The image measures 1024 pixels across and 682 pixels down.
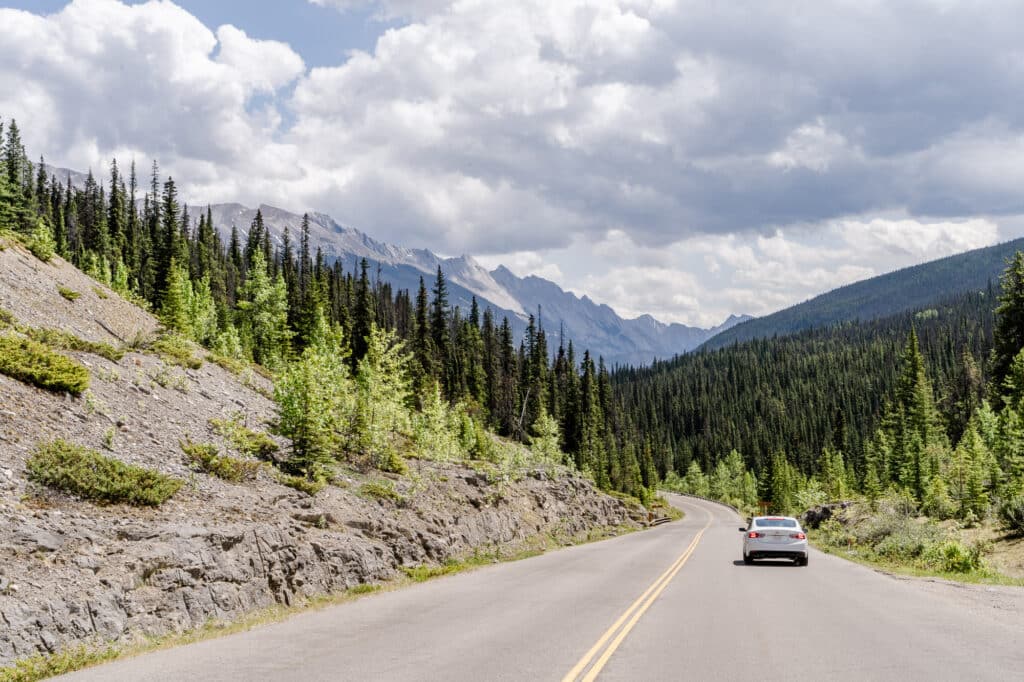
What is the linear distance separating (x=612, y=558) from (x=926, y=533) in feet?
36.2

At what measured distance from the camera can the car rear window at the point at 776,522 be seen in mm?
22797

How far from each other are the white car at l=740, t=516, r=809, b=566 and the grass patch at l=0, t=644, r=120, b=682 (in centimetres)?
1861

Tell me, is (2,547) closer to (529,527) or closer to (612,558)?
(612,558)

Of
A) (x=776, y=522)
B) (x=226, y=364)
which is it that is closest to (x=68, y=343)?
(x=226, y=364)

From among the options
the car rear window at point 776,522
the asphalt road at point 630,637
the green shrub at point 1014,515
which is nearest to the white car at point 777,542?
the car rear window at point 776,522

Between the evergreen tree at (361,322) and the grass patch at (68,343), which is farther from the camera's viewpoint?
the evergreen tree at (361,322)

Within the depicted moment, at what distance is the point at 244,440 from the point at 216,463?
2.62 metres

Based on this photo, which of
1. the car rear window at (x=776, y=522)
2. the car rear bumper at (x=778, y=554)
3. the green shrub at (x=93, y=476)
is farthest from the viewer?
the car rear window at (x=776, y=522)

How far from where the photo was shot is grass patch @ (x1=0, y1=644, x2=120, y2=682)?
7719 mm

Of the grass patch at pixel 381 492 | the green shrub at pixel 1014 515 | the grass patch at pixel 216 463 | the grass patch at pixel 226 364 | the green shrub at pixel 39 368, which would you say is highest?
the grass patch at pixel 226 364

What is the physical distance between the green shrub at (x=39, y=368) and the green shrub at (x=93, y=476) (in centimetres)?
278

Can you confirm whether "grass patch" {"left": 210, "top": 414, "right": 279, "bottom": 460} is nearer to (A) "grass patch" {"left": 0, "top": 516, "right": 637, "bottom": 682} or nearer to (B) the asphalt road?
(A) "grass patch" {"left": 0, "top": 516, "right": 637, "bottom": 682}

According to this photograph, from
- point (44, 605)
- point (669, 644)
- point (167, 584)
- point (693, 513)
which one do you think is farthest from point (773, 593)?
point (693, 513)

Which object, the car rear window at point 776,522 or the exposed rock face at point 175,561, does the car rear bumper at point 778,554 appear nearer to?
the car rear window at point 776,522
